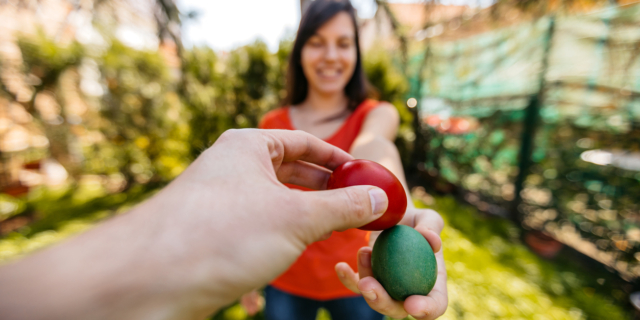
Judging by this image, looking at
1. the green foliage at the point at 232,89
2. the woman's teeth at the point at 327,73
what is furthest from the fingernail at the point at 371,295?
the green foliage at the point at 232,89

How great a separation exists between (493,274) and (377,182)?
304 cm

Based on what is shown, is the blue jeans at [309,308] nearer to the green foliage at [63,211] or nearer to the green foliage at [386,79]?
the green foliage at [63,211]

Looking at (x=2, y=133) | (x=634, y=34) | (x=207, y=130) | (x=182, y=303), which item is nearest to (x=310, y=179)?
(x=182, y=303)

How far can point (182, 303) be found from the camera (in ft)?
1.88

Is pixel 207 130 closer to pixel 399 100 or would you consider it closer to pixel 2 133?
pixel 399 100

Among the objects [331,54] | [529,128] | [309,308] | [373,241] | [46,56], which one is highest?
[46,56]

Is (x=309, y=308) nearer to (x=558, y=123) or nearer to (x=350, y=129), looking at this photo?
(x=350, y=129)

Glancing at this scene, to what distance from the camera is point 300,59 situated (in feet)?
7.13

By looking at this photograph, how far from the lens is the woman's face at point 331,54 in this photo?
6.14ft

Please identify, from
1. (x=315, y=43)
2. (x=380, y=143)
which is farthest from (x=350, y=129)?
(x=315, y=43)

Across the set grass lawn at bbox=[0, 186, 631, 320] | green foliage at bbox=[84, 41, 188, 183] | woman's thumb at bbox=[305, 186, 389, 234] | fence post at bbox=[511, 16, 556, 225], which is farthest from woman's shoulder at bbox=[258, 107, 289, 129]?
green foliage at bbox=[84, 41, 188, 183]

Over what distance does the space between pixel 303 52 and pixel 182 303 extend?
5.83 ft

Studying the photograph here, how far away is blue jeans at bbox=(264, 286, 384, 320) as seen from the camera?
1.61 meters

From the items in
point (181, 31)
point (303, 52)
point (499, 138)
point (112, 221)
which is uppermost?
point (181, 31)
